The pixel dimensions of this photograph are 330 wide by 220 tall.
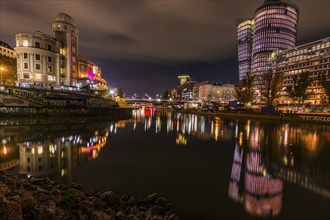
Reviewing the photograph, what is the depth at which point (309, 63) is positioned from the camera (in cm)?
11856

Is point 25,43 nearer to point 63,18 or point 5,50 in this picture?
Answer: point 63,18

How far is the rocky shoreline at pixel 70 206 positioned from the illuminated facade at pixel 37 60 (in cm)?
7086

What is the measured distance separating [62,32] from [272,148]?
91119 millimetres

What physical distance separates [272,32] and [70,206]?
20558cm

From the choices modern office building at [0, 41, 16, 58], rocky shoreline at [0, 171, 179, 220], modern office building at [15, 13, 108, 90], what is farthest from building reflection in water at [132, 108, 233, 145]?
modern office building at [0, 41, 16, 58]

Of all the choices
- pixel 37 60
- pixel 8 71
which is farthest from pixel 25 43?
pixel 8 71

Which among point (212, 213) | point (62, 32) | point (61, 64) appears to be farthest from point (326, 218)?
point (62, 32)

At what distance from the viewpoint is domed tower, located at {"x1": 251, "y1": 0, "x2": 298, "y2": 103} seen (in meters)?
168

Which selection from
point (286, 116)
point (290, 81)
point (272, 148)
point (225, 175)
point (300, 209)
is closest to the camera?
point (300, 209)

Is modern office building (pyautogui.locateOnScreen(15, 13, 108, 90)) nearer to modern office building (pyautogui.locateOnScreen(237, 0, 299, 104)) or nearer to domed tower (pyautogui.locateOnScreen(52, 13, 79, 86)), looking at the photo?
domed tower (pyautogui.locateOnScreen(52, 13, 79, 86))

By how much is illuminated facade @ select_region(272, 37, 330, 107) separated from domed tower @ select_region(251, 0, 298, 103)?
22121 millimetres

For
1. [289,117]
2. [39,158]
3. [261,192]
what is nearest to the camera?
[261,192]

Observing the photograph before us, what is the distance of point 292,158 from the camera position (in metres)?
20.0

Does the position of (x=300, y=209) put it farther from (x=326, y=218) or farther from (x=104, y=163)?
(x=104, y=163)
